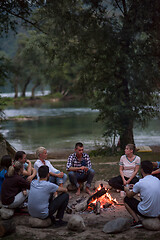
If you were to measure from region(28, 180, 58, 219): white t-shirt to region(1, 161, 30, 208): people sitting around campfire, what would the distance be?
37 cm

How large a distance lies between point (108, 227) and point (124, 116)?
341 inches

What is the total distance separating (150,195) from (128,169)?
6.21ft

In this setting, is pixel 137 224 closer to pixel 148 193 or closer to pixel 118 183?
pixel 148 193

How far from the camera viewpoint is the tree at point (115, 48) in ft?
40.1

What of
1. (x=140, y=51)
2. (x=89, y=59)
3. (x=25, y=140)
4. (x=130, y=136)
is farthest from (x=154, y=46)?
(x=25, y=140)

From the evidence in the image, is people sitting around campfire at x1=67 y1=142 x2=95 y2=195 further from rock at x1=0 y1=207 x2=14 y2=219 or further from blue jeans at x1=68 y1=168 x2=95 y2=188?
rock at x1=0 y1=207 x2=14 y2=219

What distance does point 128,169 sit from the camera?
666cm

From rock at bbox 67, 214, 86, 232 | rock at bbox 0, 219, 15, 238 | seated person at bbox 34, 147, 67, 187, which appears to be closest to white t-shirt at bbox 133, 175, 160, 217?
rock at bbox 67, 214, 86, 232

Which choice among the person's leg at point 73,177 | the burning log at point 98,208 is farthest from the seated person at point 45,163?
the burning log at point 98,208

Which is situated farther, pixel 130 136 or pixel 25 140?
pixel 25 140

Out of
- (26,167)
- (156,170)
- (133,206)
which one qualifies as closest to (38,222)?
(133,206)

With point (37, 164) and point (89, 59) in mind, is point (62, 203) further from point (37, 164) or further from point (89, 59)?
point (89, 59)

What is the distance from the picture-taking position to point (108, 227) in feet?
15.9

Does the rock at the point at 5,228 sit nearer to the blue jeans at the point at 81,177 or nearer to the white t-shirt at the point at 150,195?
the white t-shirt at the point at 150,195
